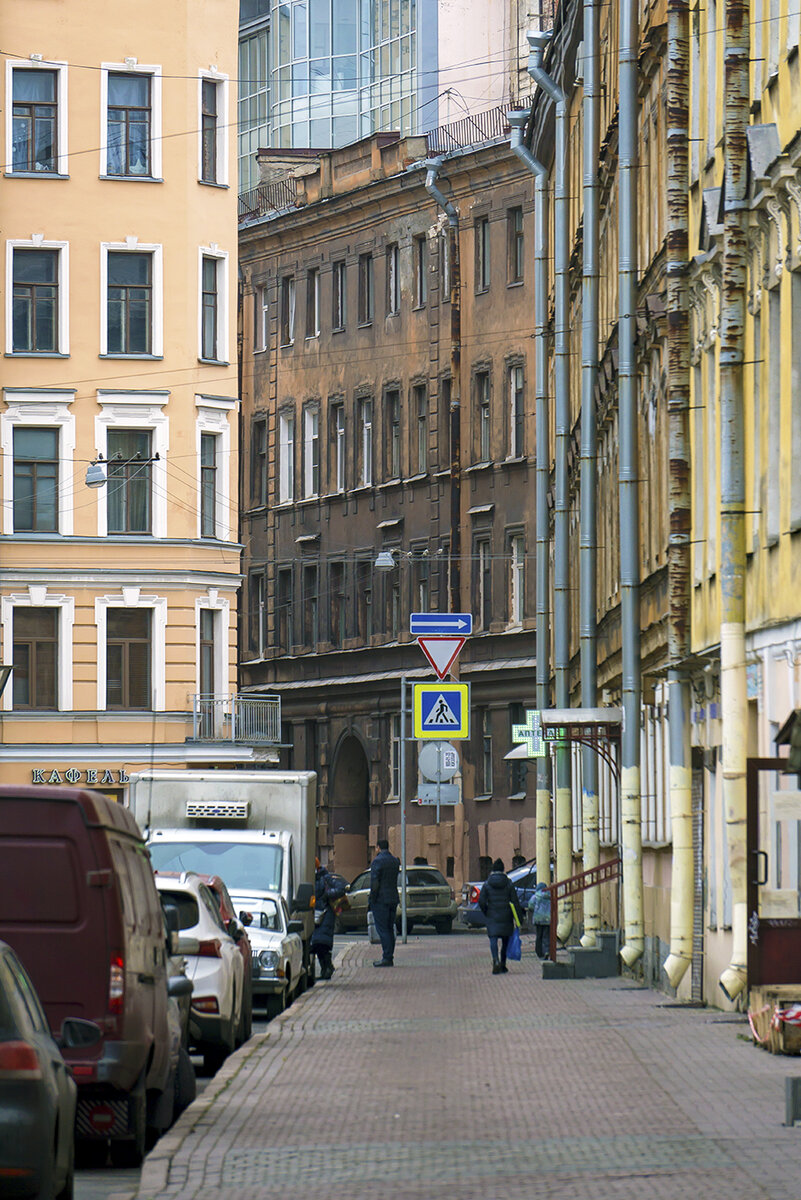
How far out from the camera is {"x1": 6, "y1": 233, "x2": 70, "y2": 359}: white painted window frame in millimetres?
53938

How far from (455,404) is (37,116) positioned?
560 inches

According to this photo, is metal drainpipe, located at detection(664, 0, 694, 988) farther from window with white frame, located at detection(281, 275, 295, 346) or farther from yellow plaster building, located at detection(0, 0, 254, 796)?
window with white frame, located at detection(281, 275, 295, 346)

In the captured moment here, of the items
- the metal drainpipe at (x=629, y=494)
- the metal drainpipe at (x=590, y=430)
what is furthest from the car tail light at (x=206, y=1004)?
the metal drainpipe at (x=590, y=430)

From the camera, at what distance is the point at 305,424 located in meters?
71.8

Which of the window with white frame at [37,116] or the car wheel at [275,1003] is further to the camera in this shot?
the window with white frame at [37,116]

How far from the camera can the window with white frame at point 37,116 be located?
54.4 metres

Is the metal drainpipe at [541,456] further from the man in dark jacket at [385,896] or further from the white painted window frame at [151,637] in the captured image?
the white painted window frame at [151,637]

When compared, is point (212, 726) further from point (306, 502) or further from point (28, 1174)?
point (28, 1174)

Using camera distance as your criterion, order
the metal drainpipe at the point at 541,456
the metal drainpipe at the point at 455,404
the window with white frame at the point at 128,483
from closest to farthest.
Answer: the metal drainpipe at the point at 541,456 < the window with white frame at the point at 128,483 < the metal drainpipe at the point at 455,404

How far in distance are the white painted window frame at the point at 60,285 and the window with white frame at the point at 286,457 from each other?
1869 centimetres

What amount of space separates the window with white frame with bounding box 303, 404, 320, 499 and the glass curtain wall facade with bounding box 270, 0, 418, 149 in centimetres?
790

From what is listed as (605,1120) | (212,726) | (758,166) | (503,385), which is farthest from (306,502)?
(605,1120)

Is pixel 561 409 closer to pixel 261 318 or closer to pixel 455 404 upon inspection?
pixel 455 404

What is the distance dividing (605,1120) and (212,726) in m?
40.9
